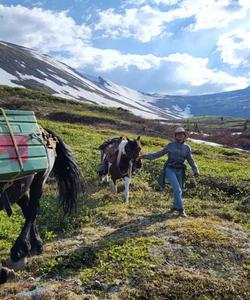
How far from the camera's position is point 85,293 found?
941cm

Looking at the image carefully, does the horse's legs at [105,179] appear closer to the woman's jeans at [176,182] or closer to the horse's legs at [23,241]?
the woman's jeans at [176,182]

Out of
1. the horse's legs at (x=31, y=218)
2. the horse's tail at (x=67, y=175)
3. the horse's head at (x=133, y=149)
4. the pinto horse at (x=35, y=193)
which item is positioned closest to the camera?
the pinto horse at (x=35, y=193)

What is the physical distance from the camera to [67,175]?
1280 centimetres

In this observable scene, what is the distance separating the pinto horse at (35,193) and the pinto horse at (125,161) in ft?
16.9

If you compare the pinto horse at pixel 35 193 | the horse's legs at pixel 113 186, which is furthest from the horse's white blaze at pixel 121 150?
the pinto horse at pixel 35 193

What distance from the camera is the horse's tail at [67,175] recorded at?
41.7 feet

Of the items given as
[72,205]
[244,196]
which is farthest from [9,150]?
[244,196]

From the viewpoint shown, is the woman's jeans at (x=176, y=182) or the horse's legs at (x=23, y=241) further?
the woman's jeans at (x=176, y=182)

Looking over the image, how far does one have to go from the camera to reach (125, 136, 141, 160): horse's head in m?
17.9

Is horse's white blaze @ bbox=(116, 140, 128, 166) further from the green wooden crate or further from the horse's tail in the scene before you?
the green wooden crate

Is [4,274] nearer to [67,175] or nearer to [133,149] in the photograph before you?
[67,175]

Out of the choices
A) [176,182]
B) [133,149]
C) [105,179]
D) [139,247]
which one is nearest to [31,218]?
[139,247]

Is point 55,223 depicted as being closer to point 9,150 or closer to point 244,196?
point 9,150

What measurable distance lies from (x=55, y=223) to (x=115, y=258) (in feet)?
13.2
